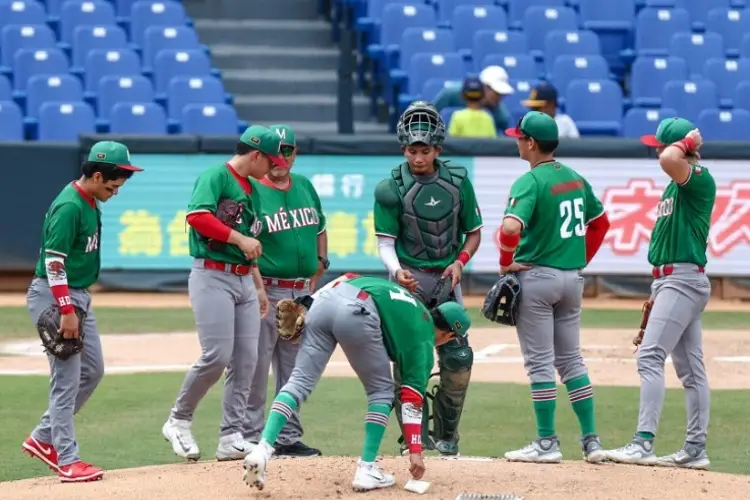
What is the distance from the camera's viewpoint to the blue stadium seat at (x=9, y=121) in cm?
1644

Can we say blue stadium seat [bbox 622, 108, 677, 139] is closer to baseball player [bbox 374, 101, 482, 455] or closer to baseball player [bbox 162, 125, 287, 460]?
baseball player [bbox 374, 101, 482, 455]

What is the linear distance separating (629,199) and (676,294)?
823cm

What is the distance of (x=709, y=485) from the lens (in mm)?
6914

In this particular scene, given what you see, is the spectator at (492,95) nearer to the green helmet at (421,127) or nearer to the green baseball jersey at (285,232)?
the green baseball jersey at (285,232)

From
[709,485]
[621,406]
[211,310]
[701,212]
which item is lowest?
[621,406]

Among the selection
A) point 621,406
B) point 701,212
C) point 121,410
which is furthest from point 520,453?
point 121,410

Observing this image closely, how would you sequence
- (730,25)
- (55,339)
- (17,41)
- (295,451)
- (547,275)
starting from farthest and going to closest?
(730,25) → (17,41) → (295,451) → (547,275) → (55,339)

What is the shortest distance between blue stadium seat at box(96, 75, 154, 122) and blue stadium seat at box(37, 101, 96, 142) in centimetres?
50

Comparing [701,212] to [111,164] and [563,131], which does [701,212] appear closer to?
[111,164]

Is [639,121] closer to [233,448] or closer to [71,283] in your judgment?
[233,448]

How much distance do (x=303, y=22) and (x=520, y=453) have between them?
14200mm

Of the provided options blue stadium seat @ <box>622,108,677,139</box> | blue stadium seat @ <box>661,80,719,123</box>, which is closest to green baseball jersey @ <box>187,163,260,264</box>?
blue stadium seat @ <box>622,108,677,139</box>

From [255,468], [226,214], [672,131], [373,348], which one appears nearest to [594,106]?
[672,131]

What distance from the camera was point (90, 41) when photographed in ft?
59.3
